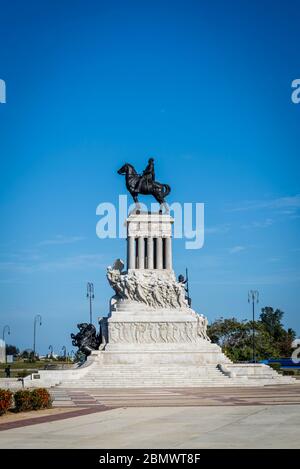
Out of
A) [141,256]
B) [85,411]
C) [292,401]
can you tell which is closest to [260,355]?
[141,256]

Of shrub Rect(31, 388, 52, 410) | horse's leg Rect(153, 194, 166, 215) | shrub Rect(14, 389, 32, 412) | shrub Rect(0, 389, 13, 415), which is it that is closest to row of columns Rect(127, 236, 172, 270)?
horse's leg Rect(153, 194, 166, 215)

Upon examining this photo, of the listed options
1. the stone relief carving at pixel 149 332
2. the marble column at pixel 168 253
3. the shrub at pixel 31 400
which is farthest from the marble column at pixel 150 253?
the shrub at pixel 31 400

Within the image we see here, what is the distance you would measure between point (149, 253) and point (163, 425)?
41.4 meters

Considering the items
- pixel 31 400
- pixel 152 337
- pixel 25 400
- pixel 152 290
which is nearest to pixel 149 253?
pixel 152 290

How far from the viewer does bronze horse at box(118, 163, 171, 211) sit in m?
66.4

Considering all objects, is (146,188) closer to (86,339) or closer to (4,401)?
(86,339)

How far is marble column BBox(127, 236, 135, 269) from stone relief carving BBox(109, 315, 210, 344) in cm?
655

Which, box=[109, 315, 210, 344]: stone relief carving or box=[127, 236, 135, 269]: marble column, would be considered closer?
box=[109, 315, 210, 344]: stone relief carving

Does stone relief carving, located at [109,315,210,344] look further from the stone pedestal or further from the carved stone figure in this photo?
the carved stone figure

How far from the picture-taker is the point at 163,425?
72.6 feet

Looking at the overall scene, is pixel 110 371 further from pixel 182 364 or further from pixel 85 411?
pixel 85 411
